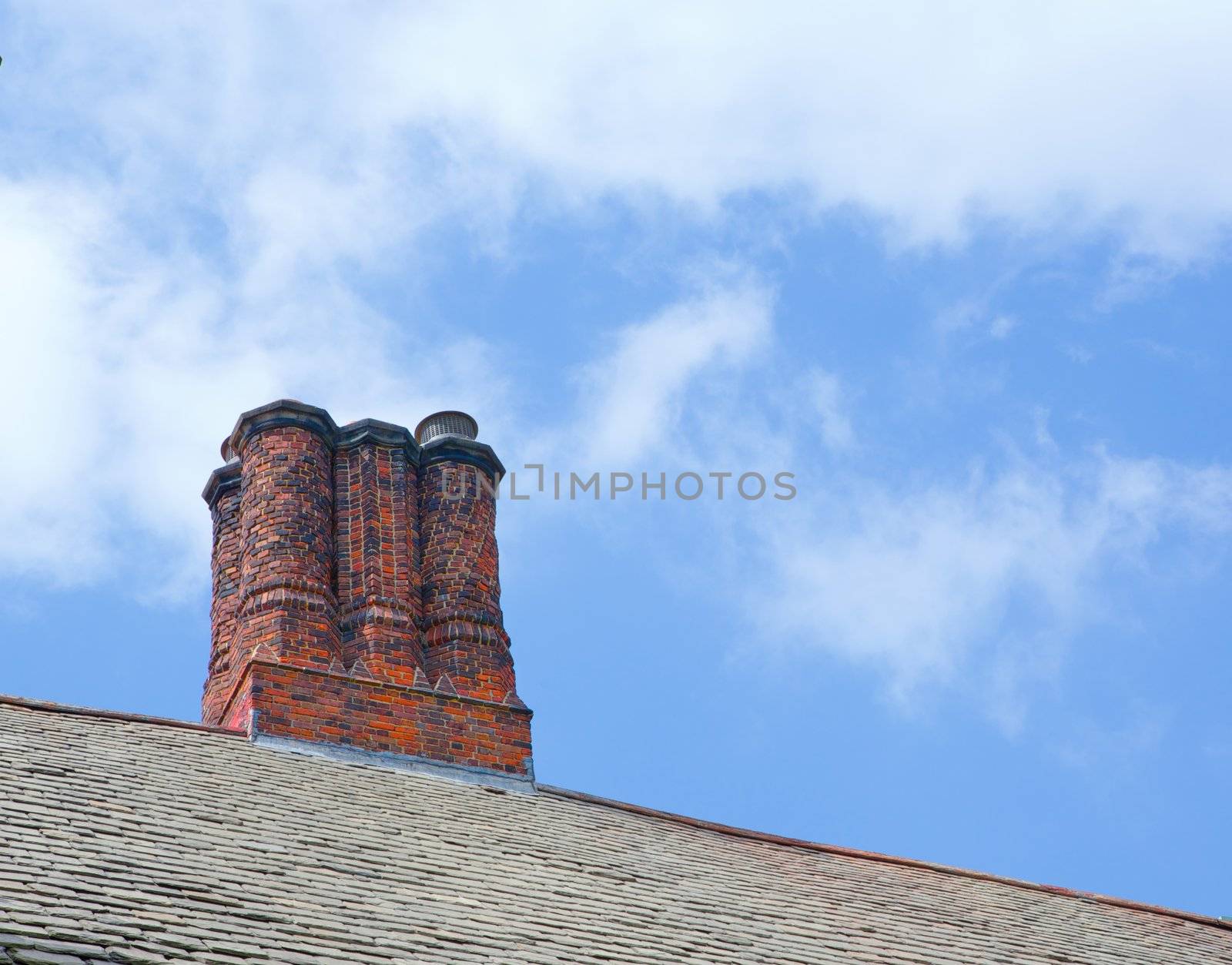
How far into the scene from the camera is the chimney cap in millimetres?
12836

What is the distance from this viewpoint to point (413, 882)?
8.23 meters

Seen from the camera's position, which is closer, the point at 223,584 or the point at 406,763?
the point at 406,763

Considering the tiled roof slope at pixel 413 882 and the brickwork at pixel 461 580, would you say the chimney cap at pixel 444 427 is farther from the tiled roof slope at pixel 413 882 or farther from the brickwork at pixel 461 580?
the tiled roof slope at pixel 413 882

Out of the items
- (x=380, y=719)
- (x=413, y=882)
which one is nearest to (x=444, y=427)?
(x=380, y=719)

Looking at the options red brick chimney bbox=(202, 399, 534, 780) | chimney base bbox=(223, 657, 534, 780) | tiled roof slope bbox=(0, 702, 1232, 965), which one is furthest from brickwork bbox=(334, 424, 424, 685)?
tiled roof slope bbox=(0, 702, 1232, 965)

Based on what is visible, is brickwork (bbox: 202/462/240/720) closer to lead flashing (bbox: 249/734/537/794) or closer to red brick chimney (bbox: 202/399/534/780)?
red brick chimney (bbox: 202/399/534/780)

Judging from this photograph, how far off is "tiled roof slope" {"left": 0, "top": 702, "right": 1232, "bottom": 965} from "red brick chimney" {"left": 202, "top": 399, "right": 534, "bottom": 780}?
45 cm

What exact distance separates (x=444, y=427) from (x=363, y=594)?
64.2 inches

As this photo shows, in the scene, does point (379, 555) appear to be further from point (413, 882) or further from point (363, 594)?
point (413, 882)

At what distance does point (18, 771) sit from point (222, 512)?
4133mm

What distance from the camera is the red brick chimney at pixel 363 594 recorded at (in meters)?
10.8

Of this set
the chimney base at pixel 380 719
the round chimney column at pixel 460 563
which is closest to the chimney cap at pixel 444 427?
the round chimney column at pixel 460 563

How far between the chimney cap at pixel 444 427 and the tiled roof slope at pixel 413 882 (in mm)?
2999

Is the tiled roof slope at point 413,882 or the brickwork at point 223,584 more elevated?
the brickwork at point 223,584
